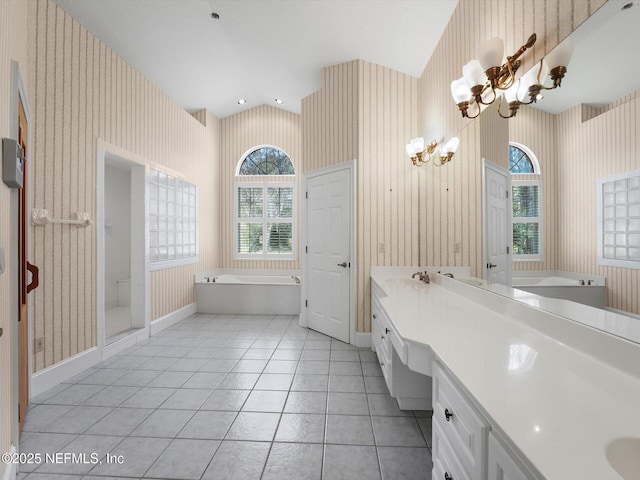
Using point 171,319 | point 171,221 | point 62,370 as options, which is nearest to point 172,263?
point 171,221

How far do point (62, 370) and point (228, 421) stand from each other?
1653 millimetres

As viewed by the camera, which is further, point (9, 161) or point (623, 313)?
point (9, 161)

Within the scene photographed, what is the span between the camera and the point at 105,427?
1.89 meters

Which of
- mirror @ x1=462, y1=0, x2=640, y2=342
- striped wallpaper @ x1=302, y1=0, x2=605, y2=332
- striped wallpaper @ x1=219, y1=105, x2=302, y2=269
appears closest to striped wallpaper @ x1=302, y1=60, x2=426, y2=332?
striped wallpaper @ x1=302, y1=0, x2=605, y2=332

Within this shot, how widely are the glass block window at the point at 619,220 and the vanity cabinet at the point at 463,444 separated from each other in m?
0.65

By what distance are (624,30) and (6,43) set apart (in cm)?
261

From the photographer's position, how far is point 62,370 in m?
2.51

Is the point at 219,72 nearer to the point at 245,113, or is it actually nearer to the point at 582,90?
the point at 245,113

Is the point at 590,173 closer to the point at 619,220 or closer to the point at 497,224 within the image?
the point at 619,220

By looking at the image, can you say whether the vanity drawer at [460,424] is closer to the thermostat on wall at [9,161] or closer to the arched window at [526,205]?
the arched window at [526,205]

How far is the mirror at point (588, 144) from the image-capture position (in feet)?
2.99

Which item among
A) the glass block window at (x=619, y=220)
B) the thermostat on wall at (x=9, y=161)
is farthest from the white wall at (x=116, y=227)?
the glass block window at (x=619, y=220)

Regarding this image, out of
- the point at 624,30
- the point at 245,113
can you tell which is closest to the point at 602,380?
the point at 624,30

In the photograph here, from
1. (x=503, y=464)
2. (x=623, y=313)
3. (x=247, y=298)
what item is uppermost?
(x=623, y=313)
